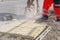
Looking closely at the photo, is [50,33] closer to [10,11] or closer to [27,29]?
[27,29]

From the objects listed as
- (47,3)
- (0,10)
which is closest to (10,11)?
(0,10)

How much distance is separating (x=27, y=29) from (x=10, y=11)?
1.97 meters

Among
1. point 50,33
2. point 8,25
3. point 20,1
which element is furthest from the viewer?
point 20,1

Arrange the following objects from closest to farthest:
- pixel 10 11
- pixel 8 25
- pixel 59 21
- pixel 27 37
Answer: pixel 27 37, pixel 8 25, pixel 59 21, pixel 10 11

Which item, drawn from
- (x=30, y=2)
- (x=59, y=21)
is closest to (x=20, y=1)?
(x=30, y=2)

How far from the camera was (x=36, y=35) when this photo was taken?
3.62 meters

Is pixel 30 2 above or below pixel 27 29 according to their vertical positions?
above

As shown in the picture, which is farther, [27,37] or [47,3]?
[47,3]

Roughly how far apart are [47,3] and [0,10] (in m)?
1.71

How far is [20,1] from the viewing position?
7855mm

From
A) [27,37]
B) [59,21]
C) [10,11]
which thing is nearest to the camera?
[27,37]

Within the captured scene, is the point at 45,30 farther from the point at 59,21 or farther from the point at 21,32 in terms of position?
the point at 59,21

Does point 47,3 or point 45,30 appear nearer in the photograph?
point 45,30

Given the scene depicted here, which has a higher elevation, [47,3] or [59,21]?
[47,3]
